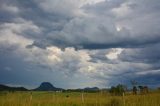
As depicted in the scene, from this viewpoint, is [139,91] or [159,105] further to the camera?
[139,91]

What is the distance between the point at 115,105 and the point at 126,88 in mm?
22522

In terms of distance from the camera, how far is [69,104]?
3641 cm

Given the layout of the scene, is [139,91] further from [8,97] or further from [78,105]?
[8,97]

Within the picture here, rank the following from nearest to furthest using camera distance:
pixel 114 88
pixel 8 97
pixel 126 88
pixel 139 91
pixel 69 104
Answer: pixel 8 97 → pixel 69 104 → pixel 139 91 → pixel 126 88 → pixel 114 88

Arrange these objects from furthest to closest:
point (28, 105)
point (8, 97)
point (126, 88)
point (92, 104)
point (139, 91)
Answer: point (126, 88) < point (139, 91) < point (92, 104) < point (8, 97) < point (28, 105)

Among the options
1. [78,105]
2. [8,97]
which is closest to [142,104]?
[78,105]

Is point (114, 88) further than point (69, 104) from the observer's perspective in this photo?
Yes

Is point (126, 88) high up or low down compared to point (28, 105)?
up

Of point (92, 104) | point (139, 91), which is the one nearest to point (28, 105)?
point (92, 104)

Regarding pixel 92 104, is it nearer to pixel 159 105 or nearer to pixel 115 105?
pixel 115 105

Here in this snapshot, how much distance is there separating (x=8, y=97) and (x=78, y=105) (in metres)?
7.16

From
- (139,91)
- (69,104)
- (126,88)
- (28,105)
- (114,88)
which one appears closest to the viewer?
(28,105)

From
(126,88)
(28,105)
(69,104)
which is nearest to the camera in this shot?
(28,105)

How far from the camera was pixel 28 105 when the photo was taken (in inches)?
1149
